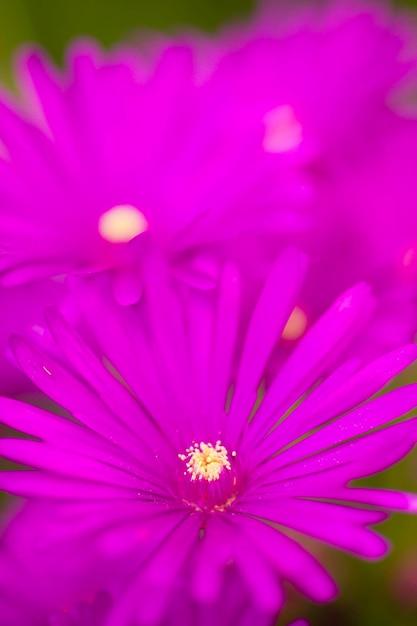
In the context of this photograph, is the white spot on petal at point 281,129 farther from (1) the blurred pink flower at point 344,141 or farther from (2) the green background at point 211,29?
(2) the green background at point 211,29

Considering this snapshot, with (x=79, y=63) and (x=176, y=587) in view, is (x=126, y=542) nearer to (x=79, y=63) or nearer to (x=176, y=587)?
(x=176, y=587)

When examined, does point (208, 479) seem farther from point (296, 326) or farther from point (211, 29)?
point (211, 29)

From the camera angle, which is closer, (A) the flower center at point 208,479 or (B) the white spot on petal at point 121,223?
(A) the flower center at point 208,479

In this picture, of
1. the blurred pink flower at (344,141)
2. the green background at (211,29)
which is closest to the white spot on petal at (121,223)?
the blurred pink flower at (344,141)

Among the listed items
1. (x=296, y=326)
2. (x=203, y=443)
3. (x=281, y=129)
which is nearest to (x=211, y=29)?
(x=281, y=129)

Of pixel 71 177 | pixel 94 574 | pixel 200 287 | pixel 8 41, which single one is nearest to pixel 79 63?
pixel 71 177

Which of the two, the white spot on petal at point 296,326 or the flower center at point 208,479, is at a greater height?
the white spot on petal at point 296,326

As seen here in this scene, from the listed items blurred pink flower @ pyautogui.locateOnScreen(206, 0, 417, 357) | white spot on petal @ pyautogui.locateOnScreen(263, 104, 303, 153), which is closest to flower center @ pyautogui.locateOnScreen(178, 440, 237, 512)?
blurred pink flower @ pyautogui.locateOnScreen(206, 0, 417, 357)
